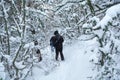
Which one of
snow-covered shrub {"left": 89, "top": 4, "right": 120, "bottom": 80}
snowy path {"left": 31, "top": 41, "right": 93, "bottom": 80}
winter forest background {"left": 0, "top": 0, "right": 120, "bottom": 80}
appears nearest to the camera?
winter forest background {"left": 0, "top": 0, "right": 120, "bottom": 80}

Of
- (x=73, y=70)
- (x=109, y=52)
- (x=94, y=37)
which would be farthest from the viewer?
(x=73, y=70)

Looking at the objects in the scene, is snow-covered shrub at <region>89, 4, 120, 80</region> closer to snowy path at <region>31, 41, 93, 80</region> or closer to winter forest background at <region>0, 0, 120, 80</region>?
winter forest background at <region>0, 0, 120, 80</region>

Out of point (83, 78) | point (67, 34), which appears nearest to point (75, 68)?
point (83, 78)

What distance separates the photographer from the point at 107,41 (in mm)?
9383

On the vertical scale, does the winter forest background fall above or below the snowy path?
above

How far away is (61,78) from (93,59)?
7.52ft

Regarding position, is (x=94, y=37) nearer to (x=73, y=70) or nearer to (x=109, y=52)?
(x=109, y=52)

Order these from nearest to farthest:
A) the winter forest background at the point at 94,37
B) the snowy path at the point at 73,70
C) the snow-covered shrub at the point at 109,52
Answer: the winter forest background at the point at 94,37 < the snow-covered shrub at the point at 109,52 < the snowy path at the point at 73,70

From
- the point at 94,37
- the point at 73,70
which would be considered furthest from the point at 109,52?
the point at 73,70

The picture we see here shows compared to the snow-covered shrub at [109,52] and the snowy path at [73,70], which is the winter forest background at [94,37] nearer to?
the snow-covered shrub at [109,52]

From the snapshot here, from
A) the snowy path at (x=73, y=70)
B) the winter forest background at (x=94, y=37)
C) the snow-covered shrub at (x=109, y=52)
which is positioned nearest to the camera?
the winter forest background at (x=94, y=37)

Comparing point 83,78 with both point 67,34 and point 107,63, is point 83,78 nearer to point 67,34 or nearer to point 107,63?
point 107,63

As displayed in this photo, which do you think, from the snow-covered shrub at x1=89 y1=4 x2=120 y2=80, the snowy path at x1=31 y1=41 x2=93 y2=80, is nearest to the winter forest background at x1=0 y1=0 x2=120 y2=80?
the snow-covered shrub at x1=89 y1=4 x2=120 y2=80

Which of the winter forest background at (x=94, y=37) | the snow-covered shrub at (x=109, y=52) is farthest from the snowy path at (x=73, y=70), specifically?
the snow-covered shrub at (x=109, y=52)
